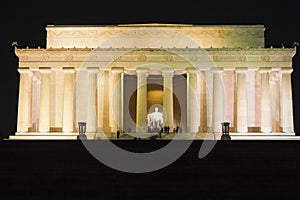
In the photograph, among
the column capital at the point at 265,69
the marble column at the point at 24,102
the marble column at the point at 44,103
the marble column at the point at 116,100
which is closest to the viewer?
the column capital at the point at 265,69

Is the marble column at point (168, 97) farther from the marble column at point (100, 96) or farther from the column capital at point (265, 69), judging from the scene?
the column capital at point (265, 69)

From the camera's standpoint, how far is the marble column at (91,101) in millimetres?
53594

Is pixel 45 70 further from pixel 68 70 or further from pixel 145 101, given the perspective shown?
pixel 145 101

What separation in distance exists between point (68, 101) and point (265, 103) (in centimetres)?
1789

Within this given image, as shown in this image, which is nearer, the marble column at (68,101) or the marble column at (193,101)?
the marble column at (68,101)

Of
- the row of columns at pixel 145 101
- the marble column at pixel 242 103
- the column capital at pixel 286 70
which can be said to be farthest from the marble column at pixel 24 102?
the column capital at pixel 286 70

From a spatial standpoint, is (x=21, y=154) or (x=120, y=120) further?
(x=120, y=120)

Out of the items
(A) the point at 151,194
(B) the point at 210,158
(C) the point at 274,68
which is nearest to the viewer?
(A) the point at 151,194

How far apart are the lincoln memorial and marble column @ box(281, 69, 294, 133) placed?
88mm

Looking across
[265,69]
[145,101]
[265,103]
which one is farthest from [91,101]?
[265,69]

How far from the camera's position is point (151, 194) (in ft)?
81.6

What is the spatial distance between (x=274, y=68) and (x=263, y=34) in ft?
15.4

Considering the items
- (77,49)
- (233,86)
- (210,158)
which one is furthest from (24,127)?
(210,158)

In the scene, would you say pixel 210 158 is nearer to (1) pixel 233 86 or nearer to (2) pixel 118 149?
(2) pixel 118 149
